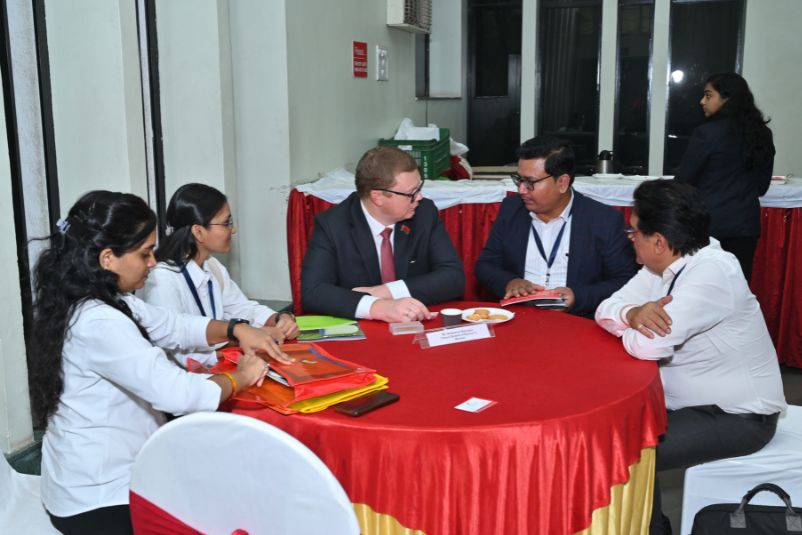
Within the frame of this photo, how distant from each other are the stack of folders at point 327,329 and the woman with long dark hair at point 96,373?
49cm

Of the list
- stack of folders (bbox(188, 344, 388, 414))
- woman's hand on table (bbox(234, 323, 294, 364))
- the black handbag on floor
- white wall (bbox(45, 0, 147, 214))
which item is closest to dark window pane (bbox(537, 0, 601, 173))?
white wall (bbox(45, 0, 147, 214))

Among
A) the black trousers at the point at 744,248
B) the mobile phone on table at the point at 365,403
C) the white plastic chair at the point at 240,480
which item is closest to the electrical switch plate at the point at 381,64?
the black trousers at the point at 744,248

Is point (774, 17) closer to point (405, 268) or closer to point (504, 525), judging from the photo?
point (405, 268)

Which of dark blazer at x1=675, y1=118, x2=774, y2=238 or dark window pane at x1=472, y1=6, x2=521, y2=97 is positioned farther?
dark window pane at x1=472, y1=6, x2=521, y2=97

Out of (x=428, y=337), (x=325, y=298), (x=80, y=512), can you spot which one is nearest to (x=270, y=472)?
(x=80, y=512)

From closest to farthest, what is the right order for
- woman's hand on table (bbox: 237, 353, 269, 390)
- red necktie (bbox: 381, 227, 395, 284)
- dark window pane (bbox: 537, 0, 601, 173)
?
woman's hand on table (bbox: 237, 353, 269, 390) < red necktie (bbox: 381, 227, 395, 284) < dark window pane (bbox: 537, 0, 601, 173)

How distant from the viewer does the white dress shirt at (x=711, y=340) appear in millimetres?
2271

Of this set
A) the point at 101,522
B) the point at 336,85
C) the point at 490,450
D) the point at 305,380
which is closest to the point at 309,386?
the point at 305,380

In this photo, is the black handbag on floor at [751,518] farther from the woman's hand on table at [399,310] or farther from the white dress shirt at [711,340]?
the woman's hand on table at [399,310]

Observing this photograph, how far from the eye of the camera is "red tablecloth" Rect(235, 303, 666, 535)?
5.65 feet

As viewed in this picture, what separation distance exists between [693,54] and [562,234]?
617 centimetres

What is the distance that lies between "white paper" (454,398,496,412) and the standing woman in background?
2884 millimetres

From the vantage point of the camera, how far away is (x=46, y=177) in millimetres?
3455

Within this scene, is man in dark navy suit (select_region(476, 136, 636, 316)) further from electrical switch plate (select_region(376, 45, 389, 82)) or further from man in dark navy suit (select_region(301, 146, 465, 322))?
electrical switch plate (select_region(376, 45, 389, 82))
